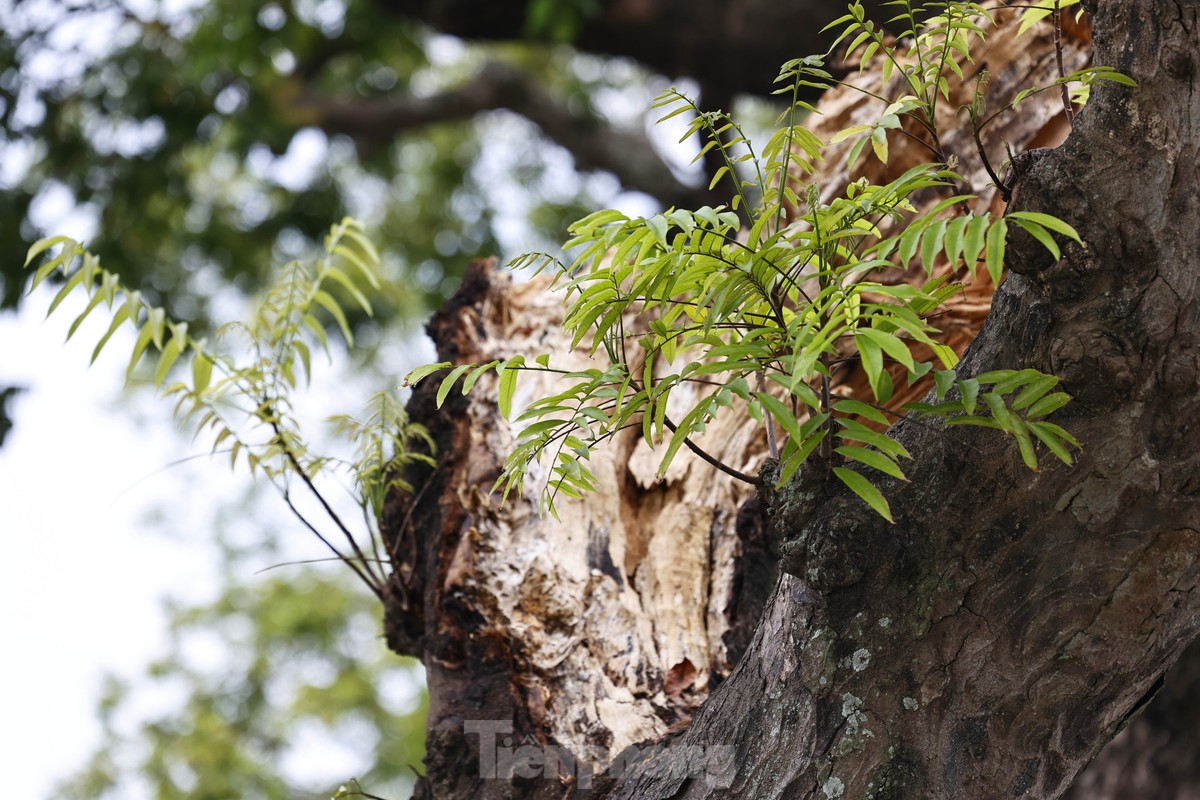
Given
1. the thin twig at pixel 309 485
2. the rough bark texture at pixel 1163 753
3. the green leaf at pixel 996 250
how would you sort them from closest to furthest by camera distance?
the green leaf at pixel 996 250 → the thin twig at pixel 309 485 → the rough bark texture at pixel 1163 753

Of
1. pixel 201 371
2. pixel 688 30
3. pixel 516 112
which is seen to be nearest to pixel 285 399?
pixel 201 371

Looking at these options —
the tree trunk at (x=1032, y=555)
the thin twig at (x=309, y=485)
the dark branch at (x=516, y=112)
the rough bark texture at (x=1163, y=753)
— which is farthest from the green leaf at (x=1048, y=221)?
the dark branch at (x=516, y=112)

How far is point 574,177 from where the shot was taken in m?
8.22

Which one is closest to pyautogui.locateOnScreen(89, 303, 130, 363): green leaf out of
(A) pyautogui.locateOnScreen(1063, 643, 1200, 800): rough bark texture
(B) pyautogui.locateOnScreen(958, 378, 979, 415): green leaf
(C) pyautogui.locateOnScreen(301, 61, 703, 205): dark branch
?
(B) pyautogui.locateOnScreen(958, 378, 979, 415): green leaf

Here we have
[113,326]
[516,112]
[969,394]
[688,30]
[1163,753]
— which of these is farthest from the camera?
[516,112]

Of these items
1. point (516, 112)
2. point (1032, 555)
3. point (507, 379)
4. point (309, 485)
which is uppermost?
point (516, 112)

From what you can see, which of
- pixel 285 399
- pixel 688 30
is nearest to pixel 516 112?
pixel 688 30

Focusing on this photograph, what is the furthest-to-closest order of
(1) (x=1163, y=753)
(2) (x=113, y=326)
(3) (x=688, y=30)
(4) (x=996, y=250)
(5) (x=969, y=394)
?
(3) (x=688, y=30) < (1) (x=1163, y=753) < (2) (x=113, y=326) < (5) (x=969, y=394) < (4) (x=996, y=250)

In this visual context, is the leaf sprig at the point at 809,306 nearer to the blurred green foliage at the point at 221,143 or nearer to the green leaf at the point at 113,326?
the green leaf at the point at 113,326

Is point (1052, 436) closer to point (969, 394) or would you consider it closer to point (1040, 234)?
point (969, 394)

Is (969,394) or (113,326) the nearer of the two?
(969,394)

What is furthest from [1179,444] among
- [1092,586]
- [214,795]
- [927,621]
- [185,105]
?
[214,795]

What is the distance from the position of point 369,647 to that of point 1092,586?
7427 millimetres

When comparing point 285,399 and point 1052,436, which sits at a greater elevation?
point 285,399
